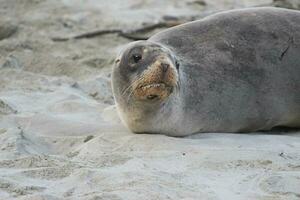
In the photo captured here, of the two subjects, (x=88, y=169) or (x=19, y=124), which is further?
(x=19, y=124)

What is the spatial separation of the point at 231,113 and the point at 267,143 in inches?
17.6

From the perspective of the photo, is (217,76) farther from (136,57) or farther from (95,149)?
(95,149)

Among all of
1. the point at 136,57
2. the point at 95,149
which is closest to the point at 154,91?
Answer: the point at 136,57

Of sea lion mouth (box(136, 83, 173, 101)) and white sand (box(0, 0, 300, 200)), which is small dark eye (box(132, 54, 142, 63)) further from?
white sand (box(0, 0, 300, 200))

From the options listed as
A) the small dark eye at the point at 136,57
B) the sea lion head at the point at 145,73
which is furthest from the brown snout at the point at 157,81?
the small dark eye at the point at 136,57

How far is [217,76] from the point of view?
4.38 m

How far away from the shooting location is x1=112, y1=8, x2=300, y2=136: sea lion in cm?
406

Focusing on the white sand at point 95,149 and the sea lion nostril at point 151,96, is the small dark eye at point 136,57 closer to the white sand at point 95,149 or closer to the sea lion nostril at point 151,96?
the sea lion nostril at point 151,96

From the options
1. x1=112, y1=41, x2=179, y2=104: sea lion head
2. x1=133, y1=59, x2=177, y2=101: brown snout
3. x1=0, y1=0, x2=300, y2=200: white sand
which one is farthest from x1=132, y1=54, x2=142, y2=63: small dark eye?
x1=0, y1=0, x2=300, y2=200: white sand

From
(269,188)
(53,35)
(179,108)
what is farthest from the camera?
(53,35)

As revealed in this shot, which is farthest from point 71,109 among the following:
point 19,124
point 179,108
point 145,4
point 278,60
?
point 145,4

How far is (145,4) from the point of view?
7.86m

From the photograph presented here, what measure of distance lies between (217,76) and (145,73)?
0.62m

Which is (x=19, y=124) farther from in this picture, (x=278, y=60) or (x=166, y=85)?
(x=278, y=60)
